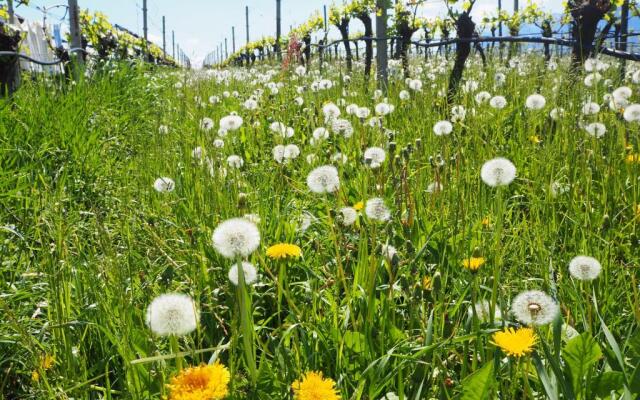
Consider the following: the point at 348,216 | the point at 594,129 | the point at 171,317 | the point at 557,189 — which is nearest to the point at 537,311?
the point at 171,317

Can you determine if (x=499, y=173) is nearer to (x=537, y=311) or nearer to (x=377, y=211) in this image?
(x=377, y=211)

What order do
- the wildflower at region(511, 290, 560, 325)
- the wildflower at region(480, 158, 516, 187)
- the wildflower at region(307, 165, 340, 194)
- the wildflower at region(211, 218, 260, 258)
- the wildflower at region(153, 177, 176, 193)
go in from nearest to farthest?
the wildflower at region(511, 290, 560, 325), the wildflower at region(211, 218, 260, 258), the wildflower at region(480, 158, 516, 187), the wildflower at region(307, 165, 340, 194), the wildflower at region(153, 177, 176, 193)

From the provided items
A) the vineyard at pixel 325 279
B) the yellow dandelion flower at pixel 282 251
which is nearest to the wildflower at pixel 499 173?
the vineyard at pixel 325 279

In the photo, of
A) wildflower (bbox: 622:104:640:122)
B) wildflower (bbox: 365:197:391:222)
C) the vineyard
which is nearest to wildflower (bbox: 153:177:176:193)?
the vineyard

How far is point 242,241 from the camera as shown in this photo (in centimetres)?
108

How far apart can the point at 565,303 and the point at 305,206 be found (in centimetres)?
120

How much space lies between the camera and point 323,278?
1.65 meters

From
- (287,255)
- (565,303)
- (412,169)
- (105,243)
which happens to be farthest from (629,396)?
(412,169)

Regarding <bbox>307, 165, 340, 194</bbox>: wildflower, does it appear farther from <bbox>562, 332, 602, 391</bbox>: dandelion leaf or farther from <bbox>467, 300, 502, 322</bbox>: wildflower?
<bbox>562, 332, 602, 391</bbox>: dandelion leaf

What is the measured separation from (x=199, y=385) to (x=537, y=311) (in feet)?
1.86

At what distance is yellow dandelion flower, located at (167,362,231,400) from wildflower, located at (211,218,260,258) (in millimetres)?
256

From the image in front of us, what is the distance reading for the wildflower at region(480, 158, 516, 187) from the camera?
1.38m

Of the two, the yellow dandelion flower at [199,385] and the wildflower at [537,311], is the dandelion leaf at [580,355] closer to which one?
the wildflower at [537,311]

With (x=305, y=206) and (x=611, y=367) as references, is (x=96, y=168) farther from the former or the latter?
(x=611, y=367)
